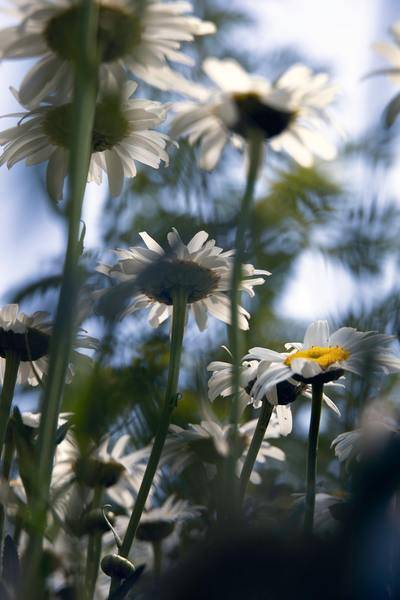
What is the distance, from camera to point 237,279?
0.35m

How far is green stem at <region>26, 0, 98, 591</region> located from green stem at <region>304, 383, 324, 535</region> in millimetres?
116

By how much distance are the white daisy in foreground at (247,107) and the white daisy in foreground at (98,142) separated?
45 millimetres

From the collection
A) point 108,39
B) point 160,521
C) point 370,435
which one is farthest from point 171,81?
point 160,521

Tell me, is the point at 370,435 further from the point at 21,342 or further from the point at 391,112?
the point at 21,342

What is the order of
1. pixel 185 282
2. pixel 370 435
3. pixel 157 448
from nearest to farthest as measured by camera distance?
pixel 370 435 → pixel 157 448 → pixel 185 282

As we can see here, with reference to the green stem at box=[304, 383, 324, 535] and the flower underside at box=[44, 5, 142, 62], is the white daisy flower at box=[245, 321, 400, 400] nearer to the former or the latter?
the green stem at box=[304, 383, 324, 535]

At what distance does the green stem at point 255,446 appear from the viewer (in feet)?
1.46

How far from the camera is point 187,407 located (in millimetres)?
646

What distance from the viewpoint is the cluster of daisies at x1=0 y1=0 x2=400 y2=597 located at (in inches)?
14.3

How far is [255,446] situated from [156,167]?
0.17 m

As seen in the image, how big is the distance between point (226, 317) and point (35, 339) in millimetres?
126

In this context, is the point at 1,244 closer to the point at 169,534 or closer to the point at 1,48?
the point at 1,48

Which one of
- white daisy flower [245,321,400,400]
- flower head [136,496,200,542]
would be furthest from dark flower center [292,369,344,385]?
flower head [136,496,200,542]

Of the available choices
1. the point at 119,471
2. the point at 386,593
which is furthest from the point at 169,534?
the point at 386,593
